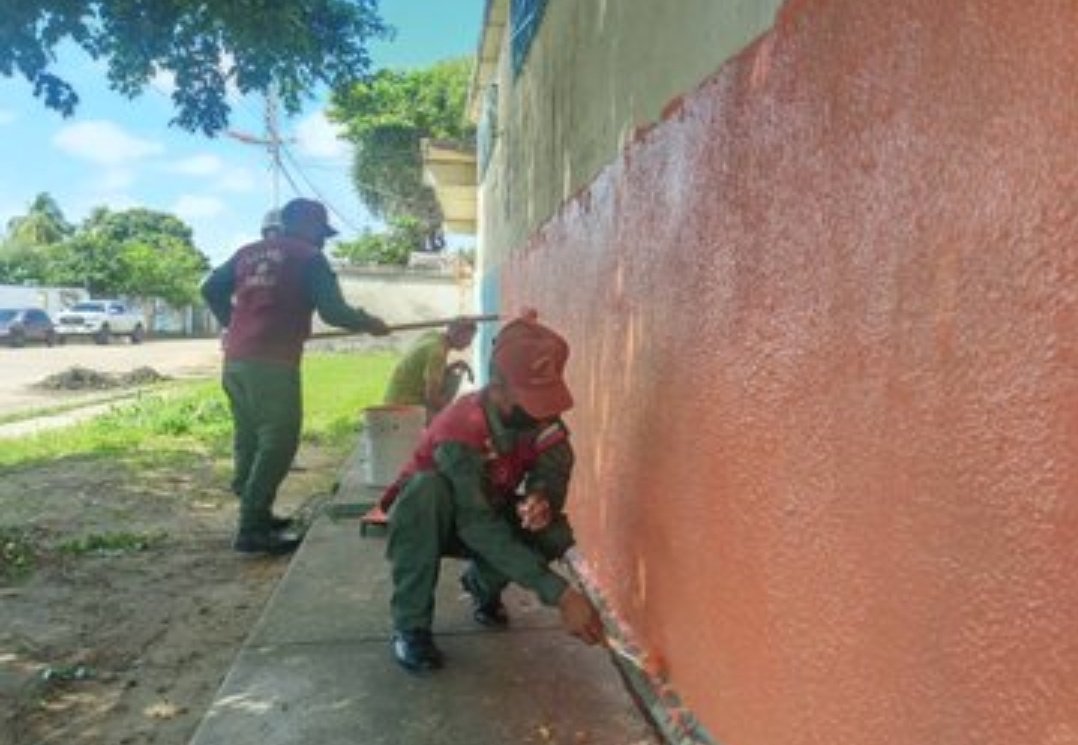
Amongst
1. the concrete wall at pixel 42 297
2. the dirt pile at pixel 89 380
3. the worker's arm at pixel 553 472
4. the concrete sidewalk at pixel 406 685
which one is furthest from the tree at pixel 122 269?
the worker's arm at pixel 553 472

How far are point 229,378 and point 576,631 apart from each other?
3.25 m

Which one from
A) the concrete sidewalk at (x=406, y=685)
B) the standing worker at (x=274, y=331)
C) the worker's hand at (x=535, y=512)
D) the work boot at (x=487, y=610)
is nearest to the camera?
the concrete sidewalk at (x=406, y=685)

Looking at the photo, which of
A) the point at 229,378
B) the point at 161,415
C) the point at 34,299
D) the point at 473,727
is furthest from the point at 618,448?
the point at 34,299

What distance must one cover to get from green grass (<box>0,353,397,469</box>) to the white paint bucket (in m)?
4.48

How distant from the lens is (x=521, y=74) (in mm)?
8906

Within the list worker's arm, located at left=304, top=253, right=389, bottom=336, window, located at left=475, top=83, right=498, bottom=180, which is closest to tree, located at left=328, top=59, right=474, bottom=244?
window, located at left=475, top=83, right=498, bottom=180

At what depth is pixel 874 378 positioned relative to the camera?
1.76m

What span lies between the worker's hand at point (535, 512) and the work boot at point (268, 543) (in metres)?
2.76

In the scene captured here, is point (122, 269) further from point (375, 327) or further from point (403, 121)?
point (375, 327)

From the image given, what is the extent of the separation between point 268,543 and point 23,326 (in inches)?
1530

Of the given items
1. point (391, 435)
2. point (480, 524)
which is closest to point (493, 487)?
point (480, 524)

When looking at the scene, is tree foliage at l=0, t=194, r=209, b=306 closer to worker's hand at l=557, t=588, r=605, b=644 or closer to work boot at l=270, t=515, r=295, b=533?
work boot at l=270, t=515, r=295, b=533

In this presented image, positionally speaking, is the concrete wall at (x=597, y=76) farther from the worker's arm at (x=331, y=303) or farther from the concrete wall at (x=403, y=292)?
the concrete wall at (x=403, y=292)

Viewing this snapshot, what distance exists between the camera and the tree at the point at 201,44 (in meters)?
6.52
